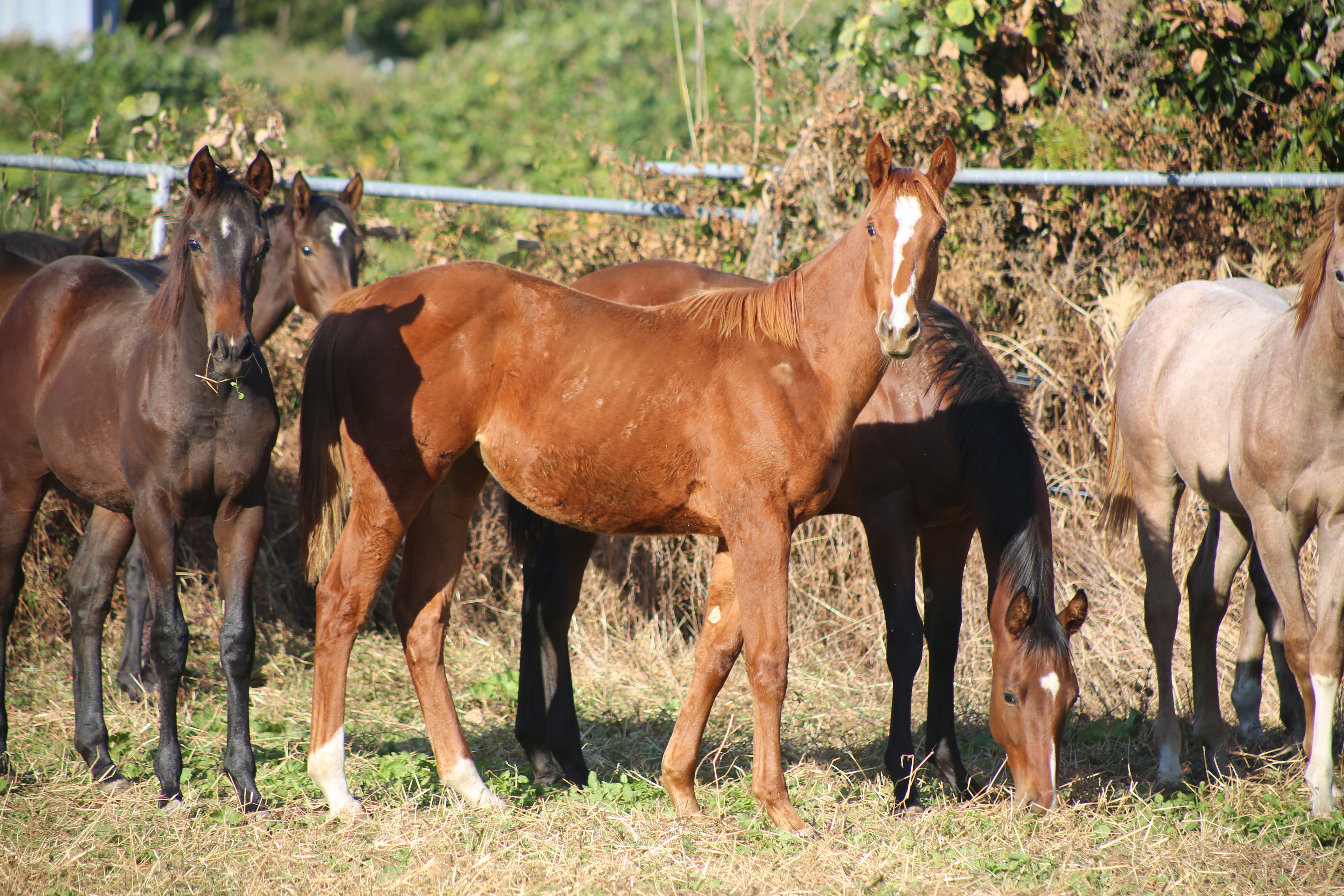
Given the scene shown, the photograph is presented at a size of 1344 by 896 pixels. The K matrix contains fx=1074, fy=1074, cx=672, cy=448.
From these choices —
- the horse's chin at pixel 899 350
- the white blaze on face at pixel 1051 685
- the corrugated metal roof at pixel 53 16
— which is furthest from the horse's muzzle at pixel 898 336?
the corrugated metal roof at pixel 53 16

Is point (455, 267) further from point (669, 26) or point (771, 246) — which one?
point (669, 26)

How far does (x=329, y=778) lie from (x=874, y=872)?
71.2 inches

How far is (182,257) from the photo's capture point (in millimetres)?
3729

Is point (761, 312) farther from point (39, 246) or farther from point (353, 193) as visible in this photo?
point (39, 246)

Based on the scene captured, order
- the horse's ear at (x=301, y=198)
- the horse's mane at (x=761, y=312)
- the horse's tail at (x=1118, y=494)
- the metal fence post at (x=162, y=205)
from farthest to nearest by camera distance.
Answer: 1. the metal fence post at (x=162, y=205)
2. the horse's ear at (x=301, y=198)
3. the horse's tail at (x=1118, y=494)
4. the horse's mane at (x=761, y=312)

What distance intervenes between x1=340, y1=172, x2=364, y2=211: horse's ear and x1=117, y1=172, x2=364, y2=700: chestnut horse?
7.5 inches

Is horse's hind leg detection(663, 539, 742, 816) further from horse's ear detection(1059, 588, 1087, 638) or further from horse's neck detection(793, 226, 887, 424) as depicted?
horse's ear detection(1059, 588, 1087, 638)

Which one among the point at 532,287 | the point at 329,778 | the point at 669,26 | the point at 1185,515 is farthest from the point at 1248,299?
the point at 669,26

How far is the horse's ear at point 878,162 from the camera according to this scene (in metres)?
3.37

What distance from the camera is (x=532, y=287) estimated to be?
376 cm

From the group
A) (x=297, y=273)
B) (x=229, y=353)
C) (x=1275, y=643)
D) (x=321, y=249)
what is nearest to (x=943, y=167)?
(x=229, y=353)

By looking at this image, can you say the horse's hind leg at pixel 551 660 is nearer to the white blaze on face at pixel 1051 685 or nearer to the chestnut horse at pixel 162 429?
the chestnut horse at pixel 162 429

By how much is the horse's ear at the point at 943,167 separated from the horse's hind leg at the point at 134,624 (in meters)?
4.04

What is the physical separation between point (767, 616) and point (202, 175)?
2357mm
